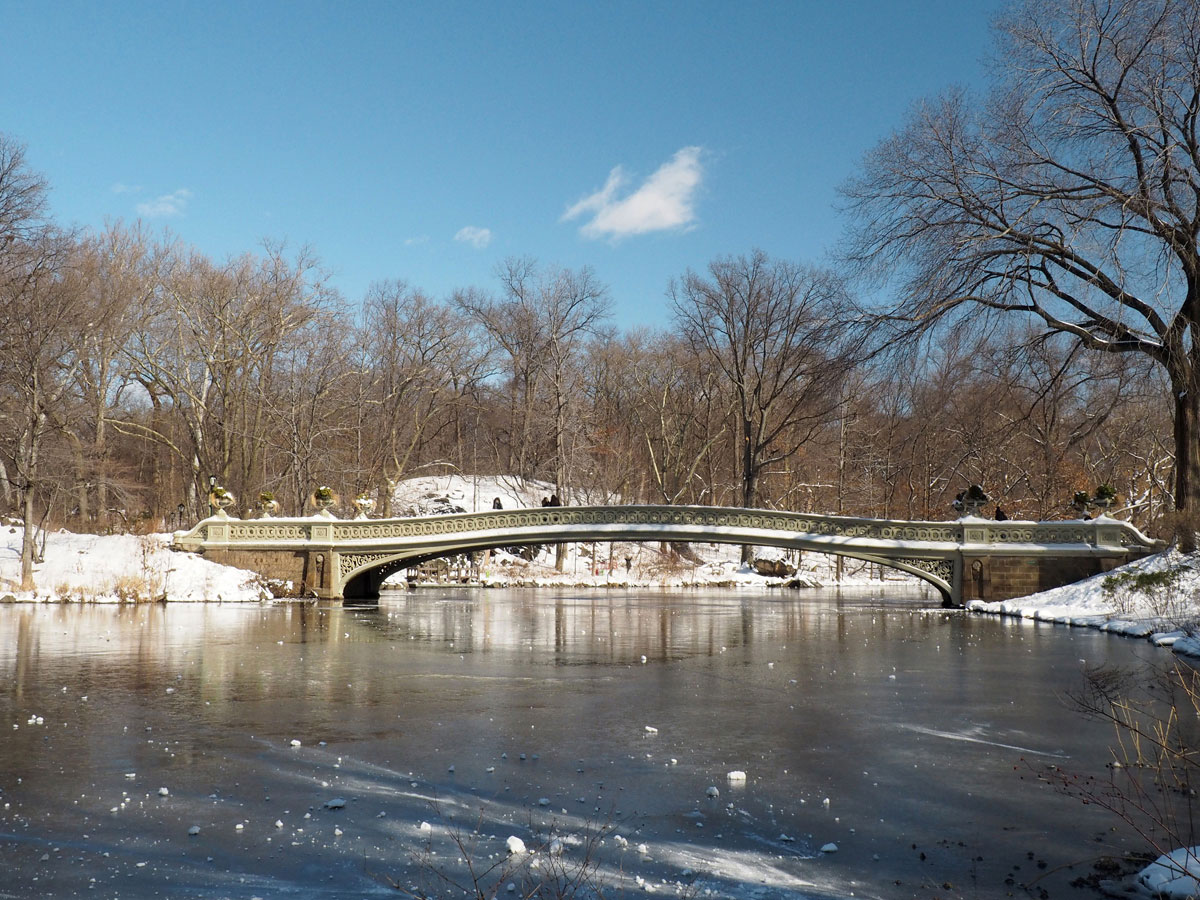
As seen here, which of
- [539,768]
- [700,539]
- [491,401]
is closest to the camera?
[539,768]

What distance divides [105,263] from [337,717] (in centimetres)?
3292

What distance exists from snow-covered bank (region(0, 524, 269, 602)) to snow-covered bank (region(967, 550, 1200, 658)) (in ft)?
66.7

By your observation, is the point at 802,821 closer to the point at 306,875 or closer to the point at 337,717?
the point at 306,875

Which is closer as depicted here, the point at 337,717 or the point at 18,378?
the point at 337,717

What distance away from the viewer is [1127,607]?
66.4ft

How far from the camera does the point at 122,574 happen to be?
26.7m

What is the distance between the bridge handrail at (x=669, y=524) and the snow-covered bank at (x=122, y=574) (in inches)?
42.3

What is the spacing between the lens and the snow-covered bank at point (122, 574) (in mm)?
25656

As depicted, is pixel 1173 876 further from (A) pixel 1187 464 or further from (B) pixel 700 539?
(B) pixel 700 539

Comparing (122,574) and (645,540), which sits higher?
(645,540)

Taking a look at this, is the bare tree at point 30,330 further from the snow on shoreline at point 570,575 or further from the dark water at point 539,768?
the dark water at point 539,768

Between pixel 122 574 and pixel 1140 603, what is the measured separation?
24.4 m

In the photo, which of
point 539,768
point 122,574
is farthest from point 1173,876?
point 122,574

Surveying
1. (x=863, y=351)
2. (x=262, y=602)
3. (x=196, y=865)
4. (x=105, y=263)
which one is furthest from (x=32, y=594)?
(x=196, y=865)
